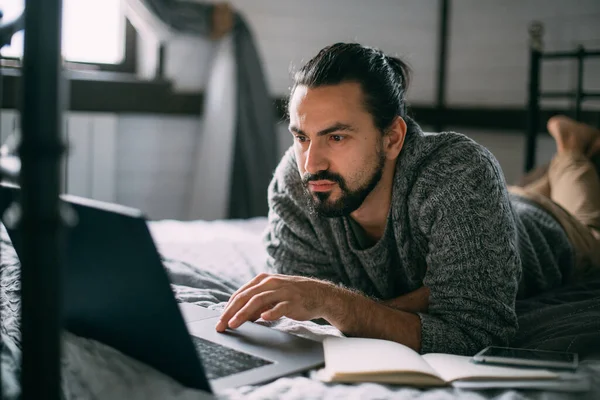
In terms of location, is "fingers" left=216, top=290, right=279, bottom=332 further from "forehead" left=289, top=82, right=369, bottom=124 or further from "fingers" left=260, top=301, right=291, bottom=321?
"forehead" left=289, top=82, right=369, bottom=124

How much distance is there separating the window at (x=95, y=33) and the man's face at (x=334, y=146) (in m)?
2.02

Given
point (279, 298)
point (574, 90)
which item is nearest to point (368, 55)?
point (279, 298)

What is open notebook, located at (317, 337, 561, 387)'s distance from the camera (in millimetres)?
921

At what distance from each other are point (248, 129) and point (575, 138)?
142 cm

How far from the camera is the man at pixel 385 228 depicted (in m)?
1.18

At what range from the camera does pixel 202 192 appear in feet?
10.7

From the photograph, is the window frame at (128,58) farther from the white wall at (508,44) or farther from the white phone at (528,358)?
the white phone at (528,358)

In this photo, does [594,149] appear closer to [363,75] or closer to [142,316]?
[363,75]

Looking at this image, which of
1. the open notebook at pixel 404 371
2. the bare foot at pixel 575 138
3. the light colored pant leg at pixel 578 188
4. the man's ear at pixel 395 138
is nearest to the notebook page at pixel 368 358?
the open notebook at pixel 404 371

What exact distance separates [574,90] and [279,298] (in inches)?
103

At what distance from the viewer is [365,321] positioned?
3.88 ft

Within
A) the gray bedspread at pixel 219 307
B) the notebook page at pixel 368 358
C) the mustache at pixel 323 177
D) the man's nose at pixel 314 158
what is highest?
the man's nose at pixel 314 158

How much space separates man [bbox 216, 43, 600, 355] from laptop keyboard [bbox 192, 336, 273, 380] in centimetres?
8

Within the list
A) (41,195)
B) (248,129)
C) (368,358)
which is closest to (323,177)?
(368,358)
